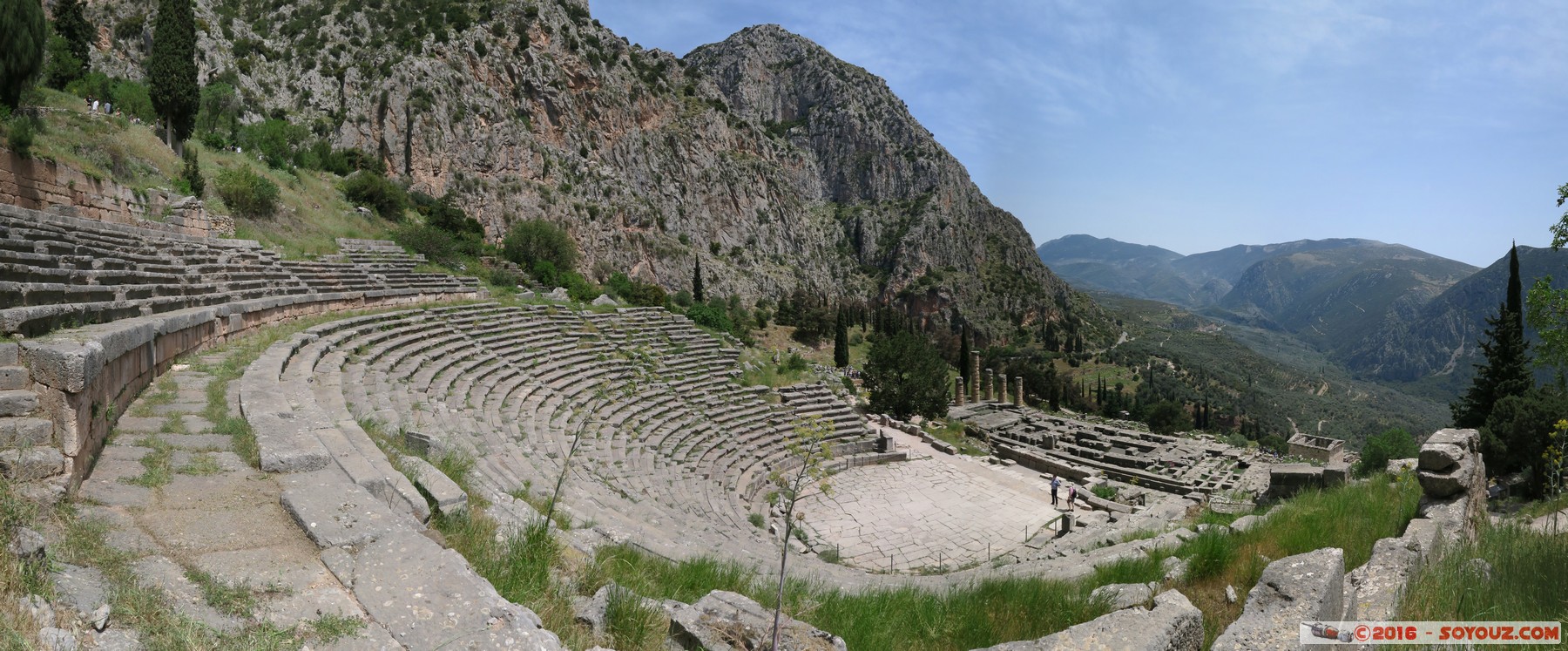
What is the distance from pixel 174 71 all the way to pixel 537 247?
56.6 feet

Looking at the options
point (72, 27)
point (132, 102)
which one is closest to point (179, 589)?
point (132, 102)

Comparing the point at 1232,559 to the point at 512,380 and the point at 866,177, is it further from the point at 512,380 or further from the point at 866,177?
the point at 866,177

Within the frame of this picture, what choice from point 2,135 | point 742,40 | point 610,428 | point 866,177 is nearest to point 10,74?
point 2,135

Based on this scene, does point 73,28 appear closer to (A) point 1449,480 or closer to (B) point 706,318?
(B) point 706,318

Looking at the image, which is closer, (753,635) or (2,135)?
(753,635)

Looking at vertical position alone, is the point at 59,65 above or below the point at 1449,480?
above

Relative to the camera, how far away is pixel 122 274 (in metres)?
11.2

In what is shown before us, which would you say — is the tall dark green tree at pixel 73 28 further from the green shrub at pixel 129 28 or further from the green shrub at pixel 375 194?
the green shrub at pixel 375 194

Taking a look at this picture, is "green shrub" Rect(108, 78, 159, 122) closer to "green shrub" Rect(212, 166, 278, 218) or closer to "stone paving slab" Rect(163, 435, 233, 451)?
"green shrub" Rect(212, 166, 278, 218)

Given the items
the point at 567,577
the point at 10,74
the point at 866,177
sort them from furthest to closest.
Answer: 1. the point at 866,177
2. the point at 10,74
3. the point at 567,577

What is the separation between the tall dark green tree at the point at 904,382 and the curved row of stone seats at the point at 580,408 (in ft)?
21.4

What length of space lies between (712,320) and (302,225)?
18.4 m

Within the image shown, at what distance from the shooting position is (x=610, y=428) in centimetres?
1591

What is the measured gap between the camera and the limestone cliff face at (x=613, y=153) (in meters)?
47.3
